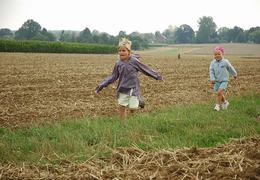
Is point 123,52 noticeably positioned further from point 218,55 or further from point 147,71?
point 218,55

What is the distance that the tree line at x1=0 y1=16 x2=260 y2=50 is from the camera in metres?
105

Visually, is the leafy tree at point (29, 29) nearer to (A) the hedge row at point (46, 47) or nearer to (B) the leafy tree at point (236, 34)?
(A) the hedge row at point (46, 47)

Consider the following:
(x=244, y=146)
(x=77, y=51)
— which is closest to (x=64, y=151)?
(x=244, y=146)

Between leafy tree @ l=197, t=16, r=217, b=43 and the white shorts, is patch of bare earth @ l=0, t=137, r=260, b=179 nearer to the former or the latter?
the white shorts

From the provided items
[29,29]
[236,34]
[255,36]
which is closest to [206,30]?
[236,34]

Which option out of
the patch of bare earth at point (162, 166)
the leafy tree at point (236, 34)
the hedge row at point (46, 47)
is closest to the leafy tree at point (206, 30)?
the leafy tree at point (236, 34)

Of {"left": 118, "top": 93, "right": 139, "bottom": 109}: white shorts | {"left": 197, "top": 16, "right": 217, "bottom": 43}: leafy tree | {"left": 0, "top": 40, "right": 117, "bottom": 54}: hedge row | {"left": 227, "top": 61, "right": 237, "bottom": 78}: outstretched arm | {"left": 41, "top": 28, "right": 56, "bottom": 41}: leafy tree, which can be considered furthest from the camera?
{"left": 197, "top": 16, "right": 217, "bottom": 43}: leafy tree

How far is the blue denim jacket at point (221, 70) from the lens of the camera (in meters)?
10.1

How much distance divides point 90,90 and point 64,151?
9.39m

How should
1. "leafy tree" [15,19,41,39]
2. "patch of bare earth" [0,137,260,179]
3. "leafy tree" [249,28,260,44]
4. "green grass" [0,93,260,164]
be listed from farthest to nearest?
"leafy tree" [249,28,260,44]
"leafy tree" [15,19,41,39]
"green grass" [0,93,260,164]
"patch of bare earth" [0,137,260,179]

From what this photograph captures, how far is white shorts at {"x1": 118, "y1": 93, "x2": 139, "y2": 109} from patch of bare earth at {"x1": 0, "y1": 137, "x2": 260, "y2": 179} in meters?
3.06

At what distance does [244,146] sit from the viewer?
494cm

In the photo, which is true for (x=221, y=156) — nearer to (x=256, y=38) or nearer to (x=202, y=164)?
(x=202, y=164)

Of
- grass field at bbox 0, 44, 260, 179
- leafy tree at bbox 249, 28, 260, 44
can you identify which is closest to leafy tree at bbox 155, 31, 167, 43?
leafy tree at bbox 249, 28, 260, 44
